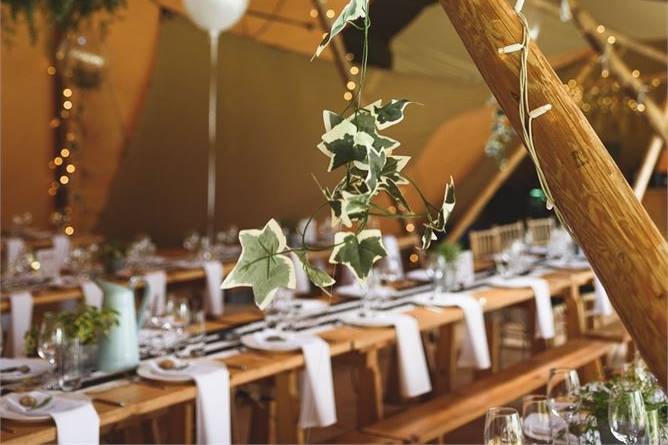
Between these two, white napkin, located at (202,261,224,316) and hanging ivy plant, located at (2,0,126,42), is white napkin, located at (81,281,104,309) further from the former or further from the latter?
hanging ivy plant, located at (2,0,126,42)

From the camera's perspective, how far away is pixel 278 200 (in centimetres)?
924

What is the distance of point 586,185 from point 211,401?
2093mm

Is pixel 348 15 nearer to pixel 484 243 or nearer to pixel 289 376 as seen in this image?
pixel 289 376

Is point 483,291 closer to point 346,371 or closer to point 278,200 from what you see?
point 346,371

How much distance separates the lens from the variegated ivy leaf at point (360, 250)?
1314 millimetres

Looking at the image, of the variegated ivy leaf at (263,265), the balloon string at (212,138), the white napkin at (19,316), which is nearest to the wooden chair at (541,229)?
the balloon string at (212,138)

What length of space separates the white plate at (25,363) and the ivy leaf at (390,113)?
2.17 meters

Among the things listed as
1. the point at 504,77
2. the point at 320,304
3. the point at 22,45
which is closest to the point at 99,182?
the point at 22,45

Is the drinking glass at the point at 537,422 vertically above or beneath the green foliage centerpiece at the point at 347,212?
beneath

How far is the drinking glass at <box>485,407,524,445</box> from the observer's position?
1.91 metres

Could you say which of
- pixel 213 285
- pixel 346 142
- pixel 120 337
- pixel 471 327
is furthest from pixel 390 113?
pixel 213 285

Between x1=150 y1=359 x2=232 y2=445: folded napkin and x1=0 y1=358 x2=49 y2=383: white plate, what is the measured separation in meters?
0.41

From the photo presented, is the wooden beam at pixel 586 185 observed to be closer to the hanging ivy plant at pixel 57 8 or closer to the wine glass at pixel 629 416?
the wine glass at pixel 629 416

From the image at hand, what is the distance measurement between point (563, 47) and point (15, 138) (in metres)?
5.40
